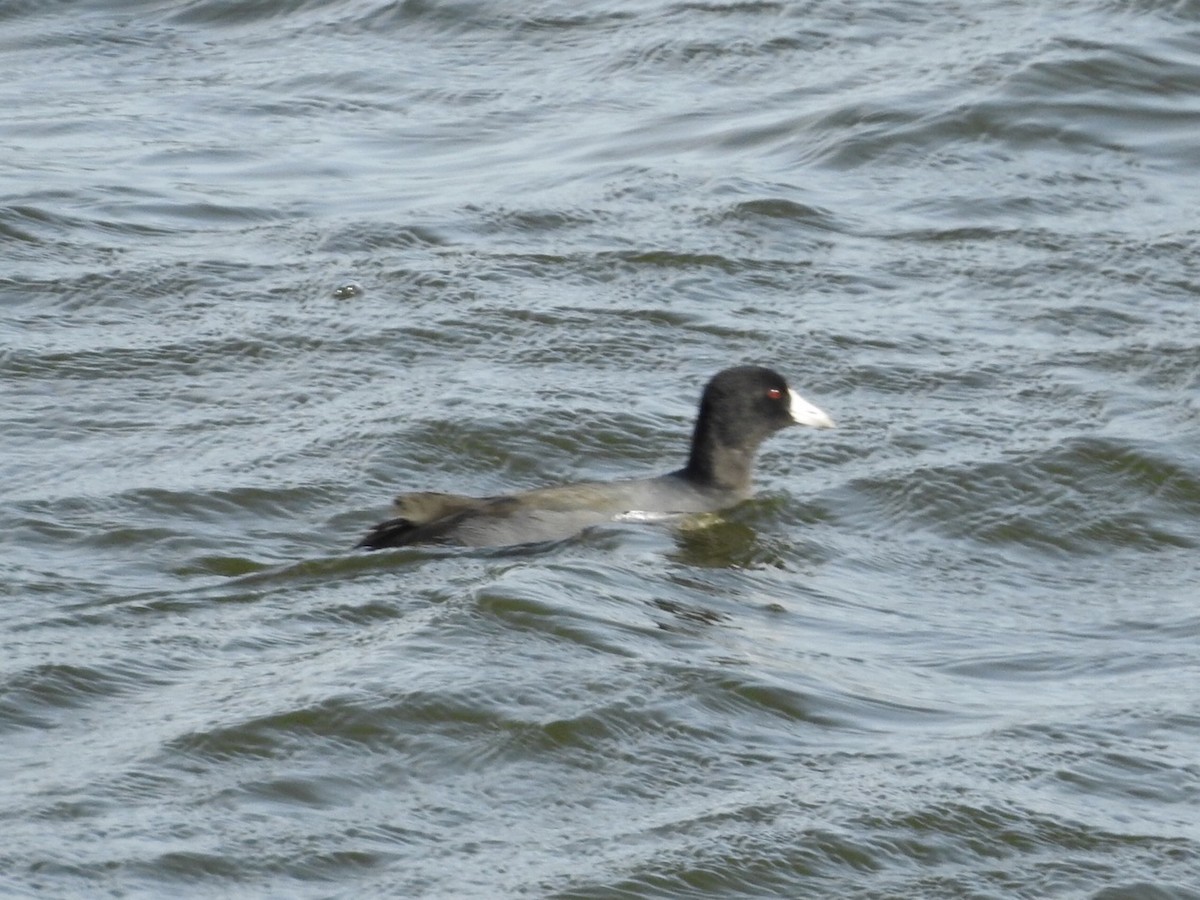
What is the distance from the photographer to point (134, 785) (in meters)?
6.12

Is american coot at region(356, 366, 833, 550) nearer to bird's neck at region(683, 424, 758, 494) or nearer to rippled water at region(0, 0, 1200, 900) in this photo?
bird's neck at region(683, 424, 758, 494)

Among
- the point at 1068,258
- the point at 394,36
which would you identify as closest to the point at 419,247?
the point at 1068,258

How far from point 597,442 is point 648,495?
0.87 m

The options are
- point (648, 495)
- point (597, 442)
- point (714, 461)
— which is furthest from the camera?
point (597, 442)

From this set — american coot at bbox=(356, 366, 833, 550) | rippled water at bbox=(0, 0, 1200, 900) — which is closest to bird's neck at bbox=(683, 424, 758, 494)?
american coot at bbox=(356, 366, 833, 550)

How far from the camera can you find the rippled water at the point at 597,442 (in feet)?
20.2

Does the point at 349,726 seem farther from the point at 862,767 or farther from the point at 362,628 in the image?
the point at 862,767

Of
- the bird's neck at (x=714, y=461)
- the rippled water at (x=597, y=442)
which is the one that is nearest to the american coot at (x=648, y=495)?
the bird's neck at (x=714, y=461)

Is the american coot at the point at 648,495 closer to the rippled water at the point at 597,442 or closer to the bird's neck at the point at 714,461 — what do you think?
the bird's neck at the point at 714,461

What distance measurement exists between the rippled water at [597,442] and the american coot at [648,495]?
0.41 feet

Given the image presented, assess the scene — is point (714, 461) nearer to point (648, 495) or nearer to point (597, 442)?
point (648, 495)

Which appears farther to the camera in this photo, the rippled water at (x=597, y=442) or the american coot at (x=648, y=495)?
the american coot at (x=648, y=495)

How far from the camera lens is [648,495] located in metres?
8.96

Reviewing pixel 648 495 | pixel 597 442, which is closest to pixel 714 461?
pixel 648 495
